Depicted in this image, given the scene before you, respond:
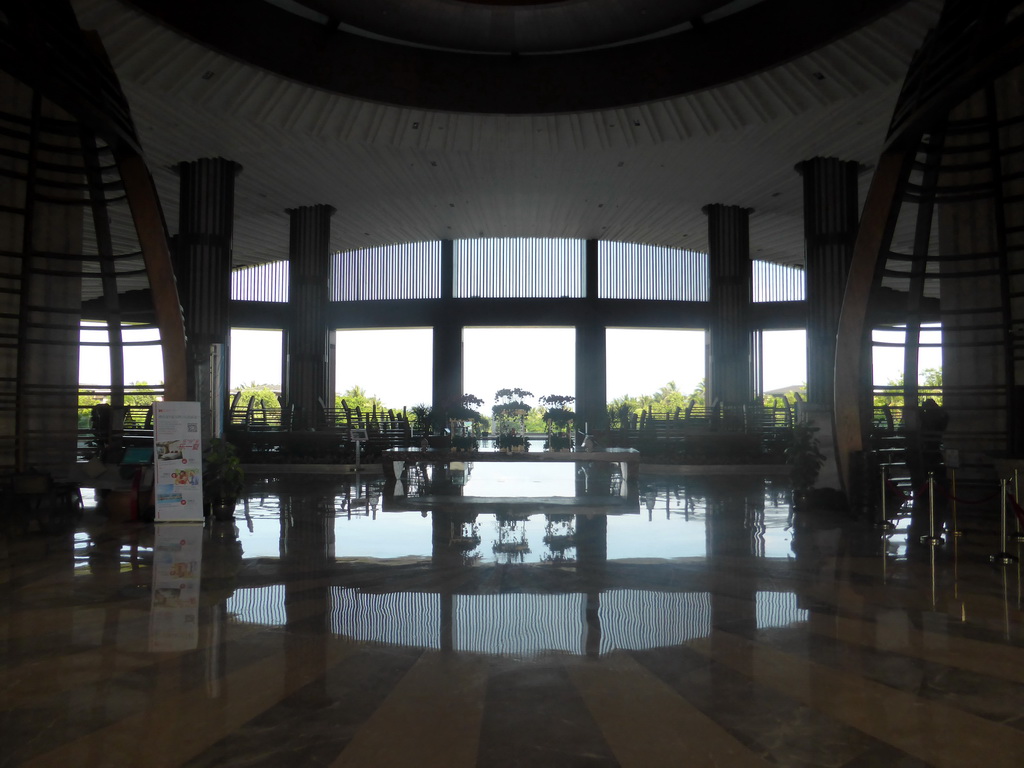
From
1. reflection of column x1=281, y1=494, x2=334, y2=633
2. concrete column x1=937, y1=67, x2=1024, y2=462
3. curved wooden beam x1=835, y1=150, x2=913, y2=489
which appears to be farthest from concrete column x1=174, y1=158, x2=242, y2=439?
concrete column x1=937, y1=67, x2=1024, y2=462

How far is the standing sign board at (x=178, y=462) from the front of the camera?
281 inches

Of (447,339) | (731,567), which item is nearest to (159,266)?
(731,567)

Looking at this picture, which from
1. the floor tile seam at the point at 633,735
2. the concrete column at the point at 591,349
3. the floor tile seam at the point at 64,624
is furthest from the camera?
the concrete column at the point at 591,349

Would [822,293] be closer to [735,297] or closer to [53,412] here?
[735,297]

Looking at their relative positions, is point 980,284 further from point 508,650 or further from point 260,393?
point 260,393

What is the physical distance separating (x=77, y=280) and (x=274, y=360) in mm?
17802

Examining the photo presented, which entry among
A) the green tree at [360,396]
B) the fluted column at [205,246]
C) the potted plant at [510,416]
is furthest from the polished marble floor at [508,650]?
the green tree at [360,396]

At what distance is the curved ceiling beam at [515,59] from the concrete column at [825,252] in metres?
4.06

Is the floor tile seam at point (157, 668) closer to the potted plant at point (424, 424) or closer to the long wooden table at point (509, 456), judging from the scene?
→ the long wooden table at point (509, 456)

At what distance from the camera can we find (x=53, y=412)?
8938 millimetres

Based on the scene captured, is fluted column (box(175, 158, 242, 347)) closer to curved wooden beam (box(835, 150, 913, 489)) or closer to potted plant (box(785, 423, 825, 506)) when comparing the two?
potted plant (box(785, 423, 825, 506))

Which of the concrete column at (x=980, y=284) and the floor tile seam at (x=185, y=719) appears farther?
the concrete column at (x=980, y=284)

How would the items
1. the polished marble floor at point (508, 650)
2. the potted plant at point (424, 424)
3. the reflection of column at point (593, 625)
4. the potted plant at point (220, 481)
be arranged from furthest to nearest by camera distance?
the potted plant at point (424, 424), the potted plant at point (220, 481), the reflection of column at point (593, 625), the polished marble floor at point (508, 650)

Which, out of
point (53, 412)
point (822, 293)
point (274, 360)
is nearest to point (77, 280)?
point (53, 412)
